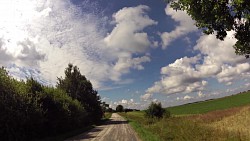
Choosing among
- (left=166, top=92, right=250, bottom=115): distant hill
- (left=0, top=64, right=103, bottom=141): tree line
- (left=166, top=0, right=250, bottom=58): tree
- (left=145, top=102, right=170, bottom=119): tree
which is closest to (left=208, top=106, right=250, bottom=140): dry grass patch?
(left=166, top=0, right=250, bottom=58): tree

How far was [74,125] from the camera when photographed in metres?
48.6

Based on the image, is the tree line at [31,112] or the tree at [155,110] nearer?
the tree line at [31,112]

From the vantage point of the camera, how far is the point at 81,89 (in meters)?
70.5

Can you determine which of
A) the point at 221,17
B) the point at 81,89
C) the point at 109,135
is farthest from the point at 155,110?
the point at 221,17

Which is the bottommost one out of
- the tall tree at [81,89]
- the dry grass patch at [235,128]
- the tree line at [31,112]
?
the dry grass patch at [235,128]

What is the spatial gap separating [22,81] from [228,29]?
24.5 m

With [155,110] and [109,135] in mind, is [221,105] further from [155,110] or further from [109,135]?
[109,135]

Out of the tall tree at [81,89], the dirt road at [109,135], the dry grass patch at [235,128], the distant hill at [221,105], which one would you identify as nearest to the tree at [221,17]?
the dry grass patch at [235,128]

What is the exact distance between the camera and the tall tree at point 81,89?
227 feet

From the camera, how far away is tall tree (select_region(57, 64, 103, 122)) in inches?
2719

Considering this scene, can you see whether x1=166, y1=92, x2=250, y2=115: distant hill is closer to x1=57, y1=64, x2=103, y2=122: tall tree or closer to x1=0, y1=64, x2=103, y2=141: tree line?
x1=57, y1=64, x2=103, y2=122: tall tree

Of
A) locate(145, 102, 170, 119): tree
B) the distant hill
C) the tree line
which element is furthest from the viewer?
the distant hill

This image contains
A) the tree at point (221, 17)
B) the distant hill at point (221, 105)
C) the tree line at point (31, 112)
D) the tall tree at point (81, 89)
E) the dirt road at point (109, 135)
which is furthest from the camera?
the distant hill at point (221, 105)

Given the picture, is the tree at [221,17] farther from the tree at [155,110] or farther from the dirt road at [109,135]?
the tree at [155,110]
